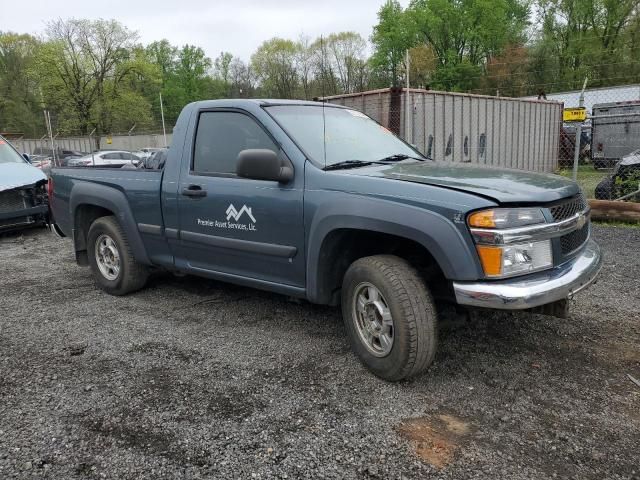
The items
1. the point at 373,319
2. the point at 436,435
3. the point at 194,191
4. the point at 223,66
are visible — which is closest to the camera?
the point at 436,435

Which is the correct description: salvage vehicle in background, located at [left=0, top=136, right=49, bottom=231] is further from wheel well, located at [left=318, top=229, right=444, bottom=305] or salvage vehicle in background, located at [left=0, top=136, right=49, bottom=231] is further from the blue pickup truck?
wheel well, located at [left=318, top=229, right=444, bottom=305]

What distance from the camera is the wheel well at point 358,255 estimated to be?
3455 millimetres

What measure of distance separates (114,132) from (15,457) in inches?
1932

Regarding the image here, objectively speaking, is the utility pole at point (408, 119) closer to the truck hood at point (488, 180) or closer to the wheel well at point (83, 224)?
the wheel well at point (83, 224)

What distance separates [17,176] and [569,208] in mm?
8749

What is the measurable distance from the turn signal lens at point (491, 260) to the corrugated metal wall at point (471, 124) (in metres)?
7.55

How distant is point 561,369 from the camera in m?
3.44

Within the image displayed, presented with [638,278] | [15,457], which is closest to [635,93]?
[638,278]

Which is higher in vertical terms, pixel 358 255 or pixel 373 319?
pixel 358 255

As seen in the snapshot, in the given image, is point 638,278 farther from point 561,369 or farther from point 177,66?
point 177,66

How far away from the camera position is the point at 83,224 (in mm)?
5590

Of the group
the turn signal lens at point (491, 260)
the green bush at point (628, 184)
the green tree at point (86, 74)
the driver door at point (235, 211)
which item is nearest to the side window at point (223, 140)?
the driver door at point (235, 211)

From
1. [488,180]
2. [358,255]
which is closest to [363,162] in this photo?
[358,255]

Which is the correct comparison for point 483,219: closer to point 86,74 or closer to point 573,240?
point 573,240
